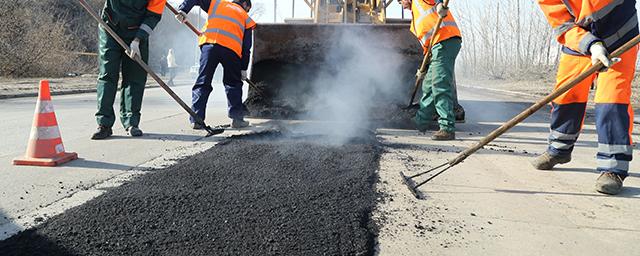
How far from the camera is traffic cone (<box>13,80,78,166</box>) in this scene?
301 centimetres

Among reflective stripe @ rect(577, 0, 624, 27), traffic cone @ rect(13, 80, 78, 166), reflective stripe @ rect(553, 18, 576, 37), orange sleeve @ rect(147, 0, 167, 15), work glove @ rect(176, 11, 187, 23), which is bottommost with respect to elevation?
traffic cone @ rect(13, 80, 78, 166)

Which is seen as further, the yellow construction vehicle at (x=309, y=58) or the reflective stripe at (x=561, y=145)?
the yellow construction vehicle at (x=309, y=58)

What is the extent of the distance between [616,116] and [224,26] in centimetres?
366

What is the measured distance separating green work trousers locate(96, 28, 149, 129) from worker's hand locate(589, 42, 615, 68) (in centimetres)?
379

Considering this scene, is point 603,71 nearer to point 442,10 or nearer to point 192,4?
point 442,10

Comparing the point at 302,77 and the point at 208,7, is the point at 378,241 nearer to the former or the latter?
the point at 208,7

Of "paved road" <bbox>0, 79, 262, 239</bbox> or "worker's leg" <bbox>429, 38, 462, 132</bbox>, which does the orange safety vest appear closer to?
"paved road" <bbox>0, 79, 262, 239</bbox>

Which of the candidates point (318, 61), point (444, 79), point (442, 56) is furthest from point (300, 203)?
point (318, 61)

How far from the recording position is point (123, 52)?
4.27 metres

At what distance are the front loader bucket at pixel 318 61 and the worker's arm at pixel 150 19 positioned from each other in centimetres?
172

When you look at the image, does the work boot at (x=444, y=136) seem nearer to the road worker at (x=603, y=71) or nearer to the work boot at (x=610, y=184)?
the road worker at (x=603, y=71)

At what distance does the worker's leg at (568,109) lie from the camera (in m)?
3.00

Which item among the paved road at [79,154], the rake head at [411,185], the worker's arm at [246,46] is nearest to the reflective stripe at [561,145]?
the rake head at [411,185]

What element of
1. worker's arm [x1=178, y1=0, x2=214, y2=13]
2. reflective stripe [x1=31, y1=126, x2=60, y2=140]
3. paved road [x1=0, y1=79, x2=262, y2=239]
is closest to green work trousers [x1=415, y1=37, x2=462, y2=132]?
paved road [x1=0, y1=79, x2=262, y2=239]
